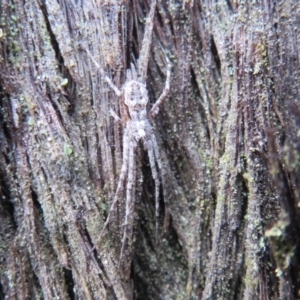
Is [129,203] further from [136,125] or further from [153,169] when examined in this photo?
[136,125]

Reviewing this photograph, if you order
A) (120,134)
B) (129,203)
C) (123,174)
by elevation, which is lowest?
(129,203)

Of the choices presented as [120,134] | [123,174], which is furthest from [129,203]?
[120,134]

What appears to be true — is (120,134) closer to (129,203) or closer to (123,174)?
(123,174)

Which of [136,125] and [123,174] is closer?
[123,174]

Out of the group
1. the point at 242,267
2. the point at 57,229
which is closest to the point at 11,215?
the point at 57,229

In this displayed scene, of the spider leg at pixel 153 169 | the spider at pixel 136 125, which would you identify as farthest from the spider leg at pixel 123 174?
the spider leg at pixel 153 169

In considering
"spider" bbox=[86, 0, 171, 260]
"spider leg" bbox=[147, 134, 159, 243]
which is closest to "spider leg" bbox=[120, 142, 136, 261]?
"spider" bbox=[86, 0, 171, 260]

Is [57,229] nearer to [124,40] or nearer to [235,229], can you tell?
[235,229]

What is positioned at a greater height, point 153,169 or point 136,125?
point 136,125
